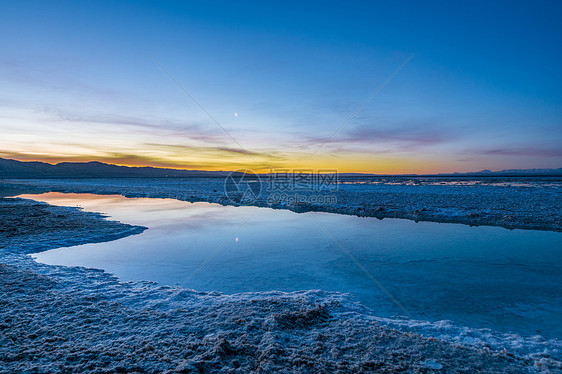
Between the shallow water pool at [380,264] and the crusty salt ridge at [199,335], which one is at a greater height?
the crusty salt ridge at [199,335]

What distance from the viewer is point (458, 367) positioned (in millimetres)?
3965

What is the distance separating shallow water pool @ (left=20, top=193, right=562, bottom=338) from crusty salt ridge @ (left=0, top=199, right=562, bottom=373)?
1.08 meters

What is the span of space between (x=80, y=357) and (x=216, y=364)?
2.00m

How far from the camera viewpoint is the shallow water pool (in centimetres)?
611

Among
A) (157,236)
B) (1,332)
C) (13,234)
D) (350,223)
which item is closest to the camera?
(1,332)

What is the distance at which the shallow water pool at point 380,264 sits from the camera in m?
6.11

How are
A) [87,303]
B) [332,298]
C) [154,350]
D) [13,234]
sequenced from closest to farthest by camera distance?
1. [154,350]
2. [87,303]
3. [332,298]
4. [13,234]

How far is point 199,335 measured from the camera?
4766 mm

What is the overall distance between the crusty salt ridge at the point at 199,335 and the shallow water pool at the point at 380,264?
108cm

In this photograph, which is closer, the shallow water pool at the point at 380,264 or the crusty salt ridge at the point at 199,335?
the crusty salt ridge at the point at 199,335

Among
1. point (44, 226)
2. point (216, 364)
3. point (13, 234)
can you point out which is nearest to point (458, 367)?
point (216, 364)

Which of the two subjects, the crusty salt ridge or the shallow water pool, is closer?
the crusty salt ridge

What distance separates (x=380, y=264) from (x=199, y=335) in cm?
626

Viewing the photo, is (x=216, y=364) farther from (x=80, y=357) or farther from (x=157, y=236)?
(x=157, y=236)
